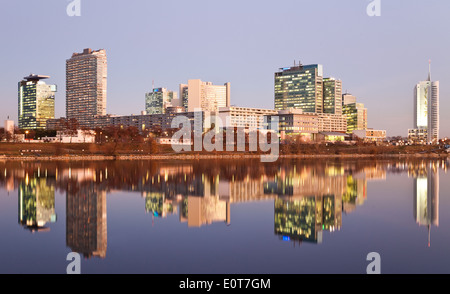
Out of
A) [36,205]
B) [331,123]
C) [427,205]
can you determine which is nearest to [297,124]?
[331,123]

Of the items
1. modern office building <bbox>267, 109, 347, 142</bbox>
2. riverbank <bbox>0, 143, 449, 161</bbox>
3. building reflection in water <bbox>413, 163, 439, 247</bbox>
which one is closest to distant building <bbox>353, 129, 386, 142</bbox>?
modern office building <bbox>267, 109, 347, 142</bbox>

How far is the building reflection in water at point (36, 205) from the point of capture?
15305 millimetres

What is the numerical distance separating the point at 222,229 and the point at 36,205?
9401mm

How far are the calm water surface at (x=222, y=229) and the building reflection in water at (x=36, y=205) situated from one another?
0.04 metres

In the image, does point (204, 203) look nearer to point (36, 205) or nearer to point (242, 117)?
point (36, 205)

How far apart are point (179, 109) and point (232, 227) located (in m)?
186

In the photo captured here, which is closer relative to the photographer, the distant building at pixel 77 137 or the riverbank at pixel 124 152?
the riverbank at pixel 124 152

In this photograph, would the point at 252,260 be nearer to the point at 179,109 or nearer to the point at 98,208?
the point at 98,208

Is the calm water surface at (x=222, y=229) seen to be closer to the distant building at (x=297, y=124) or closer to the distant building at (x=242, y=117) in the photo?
the distant building at (x=297, y=124)

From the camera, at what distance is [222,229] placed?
14516mm

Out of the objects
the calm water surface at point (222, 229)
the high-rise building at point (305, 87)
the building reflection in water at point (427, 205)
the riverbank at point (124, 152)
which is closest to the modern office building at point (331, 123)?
the high-rise building at point (305, 87)

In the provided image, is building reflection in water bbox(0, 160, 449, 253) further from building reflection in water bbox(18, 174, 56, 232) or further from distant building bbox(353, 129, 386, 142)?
distant building bbox(353, 129, 386, 142)

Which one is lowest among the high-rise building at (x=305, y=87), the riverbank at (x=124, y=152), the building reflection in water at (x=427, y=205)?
the building reflection in water at (x=427, y=205)
